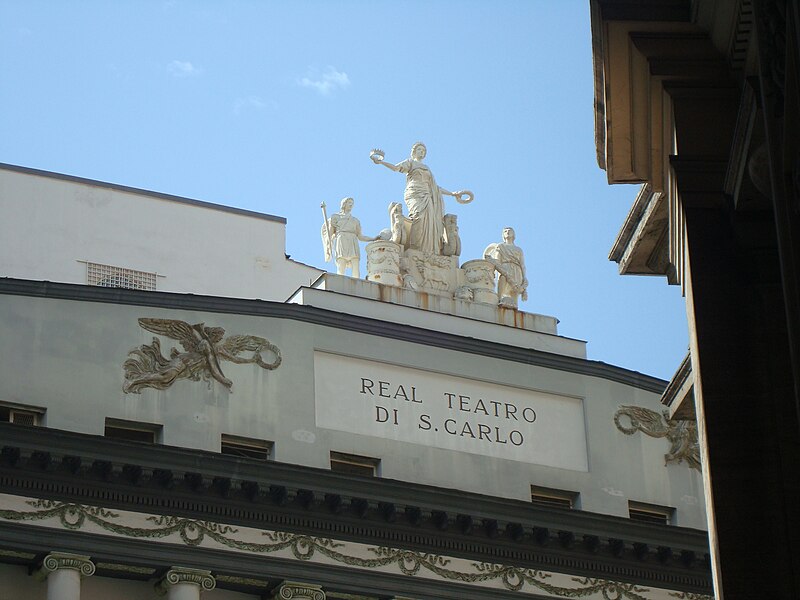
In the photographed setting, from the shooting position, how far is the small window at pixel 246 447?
104 ft

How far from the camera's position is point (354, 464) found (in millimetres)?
32781

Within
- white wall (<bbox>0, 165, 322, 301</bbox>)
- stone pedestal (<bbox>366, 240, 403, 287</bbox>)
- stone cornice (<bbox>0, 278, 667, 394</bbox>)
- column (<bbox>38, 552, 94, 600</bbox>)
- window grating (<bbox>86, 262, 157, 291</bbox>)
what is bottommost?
column (<bbox>38, 552, 94, 600</bbox>)

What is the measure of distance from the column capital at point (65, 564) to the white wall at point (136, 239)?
505 inches

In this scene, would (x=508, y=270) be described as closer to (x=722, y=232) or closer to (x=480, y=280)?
(x=480, y=280)

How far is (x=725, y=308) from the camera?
1271 centimetres

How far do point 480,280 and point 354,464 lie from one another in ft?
19.2

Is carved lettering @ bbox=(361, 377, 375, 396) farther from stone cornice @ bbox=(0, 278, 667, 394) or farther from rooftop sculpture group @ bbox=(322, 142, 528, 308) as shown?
rooftop sculpture group @ bbox=(322, 142, 528, 308)

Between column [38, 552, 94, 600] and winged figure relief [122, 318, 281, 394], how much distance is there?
11.3 feet

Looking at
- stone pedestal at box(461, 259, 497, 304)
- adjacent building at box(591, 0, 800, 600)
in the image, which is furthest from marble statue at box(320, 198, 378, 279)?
adjacent building at box(591, 0, 800, 600)

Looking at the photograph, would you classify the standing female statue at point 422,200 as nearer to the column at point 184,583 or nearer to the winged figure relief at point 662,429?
the winged figure relief at point 662,429

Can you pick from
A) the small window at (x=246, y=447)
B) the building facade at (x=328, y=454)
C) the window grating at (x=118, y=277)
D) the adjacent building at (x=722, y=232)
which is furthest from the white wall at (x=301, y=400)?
the adjacent building at (x=722, y=232)

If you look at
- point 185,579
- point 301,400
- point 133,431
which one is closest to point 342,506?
point 301,400

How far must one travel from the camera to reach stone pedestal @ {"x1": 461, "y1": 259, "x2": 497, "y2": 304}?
3669cm

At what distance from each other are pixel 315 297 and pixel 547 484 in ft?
18.7
